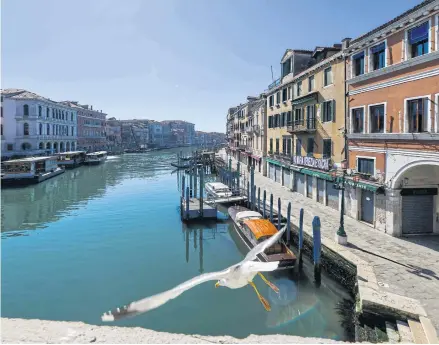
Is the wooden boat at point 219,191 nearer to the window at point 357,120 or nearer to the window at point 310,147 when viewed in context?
the window at point 310,147

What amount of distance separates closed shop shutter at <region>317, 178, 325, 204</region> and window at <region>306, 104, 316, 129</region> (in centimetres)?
454

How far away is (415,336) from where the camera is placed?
8.70 meters

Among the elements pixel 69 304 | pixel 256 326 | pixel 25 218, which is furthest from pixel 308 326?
pixel 25 218

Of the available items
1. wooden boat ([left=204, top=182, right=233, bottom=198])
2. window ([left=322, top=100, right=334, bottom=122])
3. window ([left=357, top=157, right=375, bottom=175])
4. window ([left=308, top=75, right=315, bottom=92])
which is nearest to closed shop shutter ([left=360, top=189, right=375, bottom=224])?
window ([left=357, top=157, right=375, bottom=175])

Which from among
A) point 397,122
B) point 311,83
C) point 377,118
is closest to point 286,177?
point 311,83

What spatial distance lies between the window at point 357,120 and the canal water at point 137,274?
403 inches

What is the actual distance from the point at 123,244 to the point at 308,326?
13010 mm

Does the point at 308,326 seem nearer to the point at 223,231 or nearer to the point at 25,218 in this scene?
the point at 223,231

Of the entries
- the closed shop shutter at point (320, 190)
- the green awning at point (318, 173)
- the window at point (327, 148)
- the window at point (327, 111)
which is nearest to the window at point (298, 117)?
the window at point (327, 111)

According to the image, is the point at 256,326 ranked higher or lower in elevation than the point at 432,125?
lower

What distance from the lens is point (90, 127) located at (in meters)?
101

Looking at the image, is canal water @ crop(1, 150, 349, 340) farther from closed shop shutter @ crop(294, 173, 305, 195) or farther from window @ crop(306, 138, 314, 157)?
window @ crop(306, 138, 314, 157)

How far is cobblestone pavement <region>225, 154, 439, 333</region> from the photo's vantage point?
10.9m

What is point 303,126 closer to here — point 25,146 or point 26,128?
point 26,128
